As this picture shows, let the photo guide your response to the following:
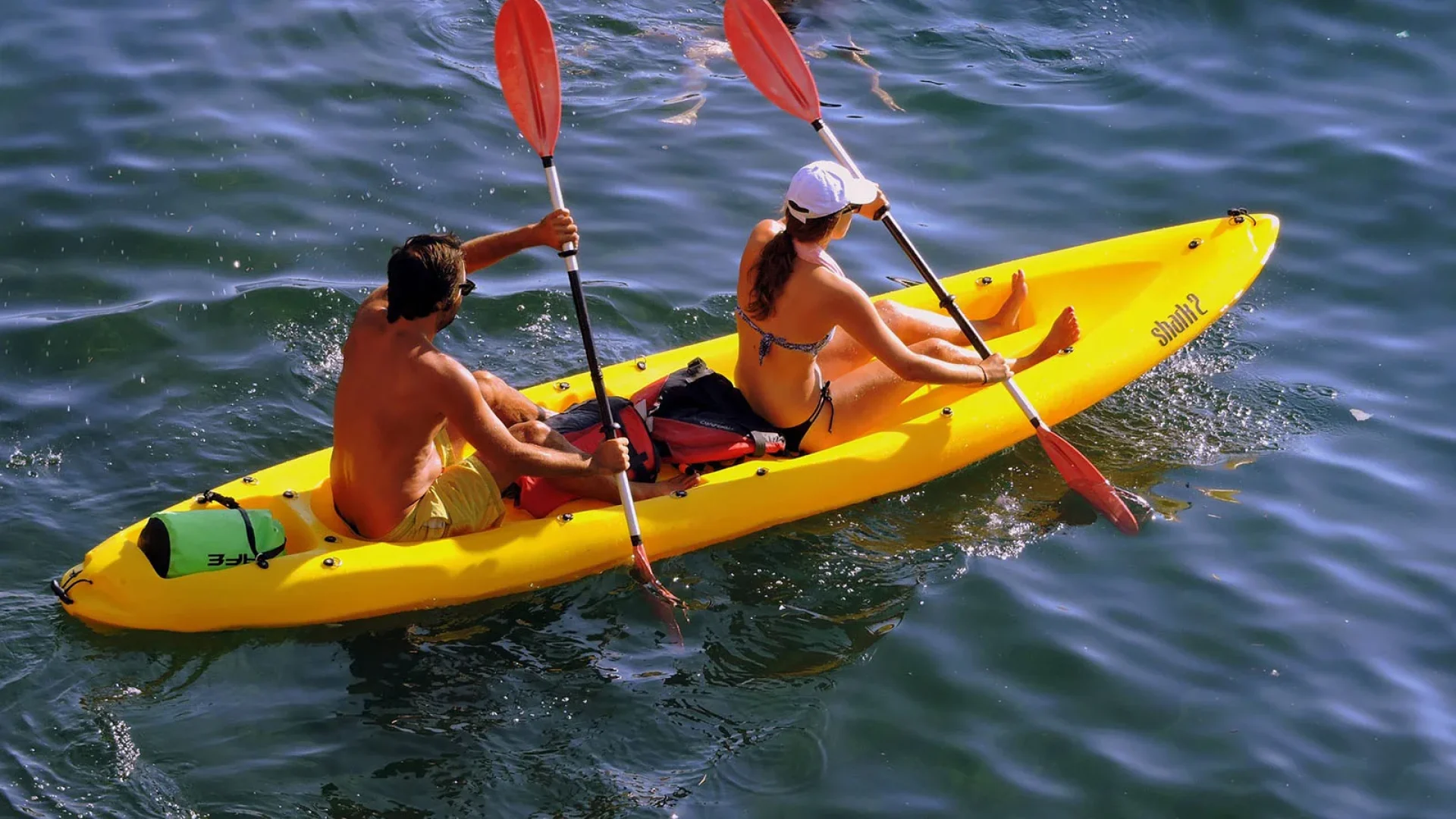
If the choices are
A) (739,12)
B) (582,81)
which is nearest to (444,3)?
(582,81)

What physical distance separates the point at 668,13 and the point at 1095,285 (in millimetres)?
4888

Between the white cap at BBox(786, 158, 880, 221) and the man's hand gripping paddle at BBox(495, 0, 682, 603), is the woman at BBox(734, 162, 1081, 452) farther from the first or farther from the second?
the man's hand gripping paddle at BBox(495, 0, 682, 603)

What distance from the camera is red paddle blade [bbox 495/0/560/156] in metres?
5.76

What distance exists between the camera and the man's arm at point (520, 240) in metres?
5.24

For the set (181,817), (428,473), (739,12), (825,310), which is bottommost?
(181,817)

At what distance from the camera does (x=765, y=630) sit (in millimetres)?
5312

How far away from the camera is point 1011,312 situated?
22.4ft

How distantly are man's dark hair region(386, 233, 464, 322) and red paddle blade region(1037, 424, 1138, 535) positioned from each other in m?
2.71

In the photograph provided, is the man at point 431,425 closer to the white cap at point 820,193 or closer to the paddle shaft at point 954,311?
the white cap at point 820,193

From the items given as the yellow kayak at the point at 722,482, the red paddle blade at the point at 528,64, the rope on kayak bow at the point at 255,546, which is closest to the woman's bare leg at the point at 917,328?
the yellow kayak at the point at 722,482

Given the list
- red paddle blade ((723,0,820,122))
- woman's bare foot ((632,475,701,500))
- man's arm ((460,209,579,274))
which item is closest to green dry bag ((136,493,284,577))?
man's arm ((460,209,579,274))

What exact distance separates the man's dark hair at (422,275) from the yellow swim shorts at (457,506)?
0.68 m

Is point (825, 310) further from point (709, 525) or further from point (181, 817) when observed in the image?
point (181, 817)

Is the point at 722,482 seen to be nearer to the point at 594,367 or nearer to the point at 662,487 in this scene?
the point at 662,487
